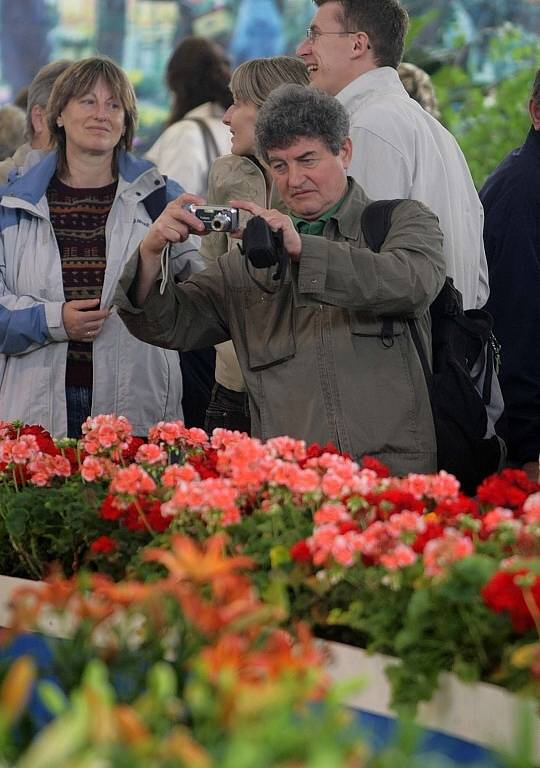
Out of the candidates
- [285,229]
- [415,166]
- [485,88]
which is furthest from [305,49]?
[485,88]

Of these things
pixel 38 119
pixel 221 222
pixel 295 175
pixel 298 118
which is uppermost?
pixel 298 118

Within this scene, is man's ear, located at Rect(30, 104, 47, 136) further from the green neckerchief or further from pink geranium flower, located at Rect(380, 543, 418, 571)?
pink geranium flower, located at Rect(380, 543, 418, 571)

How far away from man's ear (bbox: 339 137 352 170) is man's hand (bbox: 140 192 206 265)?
0.40 meters

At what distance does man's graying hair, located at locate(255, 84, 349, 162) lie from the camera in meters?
3.79

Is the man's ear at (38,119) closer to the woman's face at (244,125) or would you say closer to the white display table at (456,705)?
the woman's face at (244,125)

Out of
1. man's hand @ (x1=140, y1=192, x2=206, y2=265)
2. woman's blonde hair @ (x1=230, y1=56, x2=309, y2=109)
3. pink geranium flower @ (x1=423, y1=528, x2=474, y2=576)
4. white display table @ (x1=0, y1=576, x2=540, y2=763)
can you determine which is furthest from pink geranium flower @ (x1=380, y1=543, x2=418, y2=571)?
woman's blonde hair @ (x1=230, y1=56, x2=309, y2=109)

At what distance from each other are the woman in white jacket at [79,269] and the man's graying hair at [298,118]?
1.02m

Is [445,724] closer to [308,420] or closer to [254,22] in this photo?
[308,420]

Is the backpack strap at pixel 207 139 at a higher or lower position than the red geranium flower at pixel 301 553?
lower

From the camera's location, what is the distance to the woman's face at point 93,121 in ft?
15.9

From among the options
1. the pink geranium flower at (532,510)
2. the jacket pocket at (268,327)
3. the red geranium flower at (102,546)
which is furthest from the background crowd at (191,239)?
the pink geranium flower at (532,510)

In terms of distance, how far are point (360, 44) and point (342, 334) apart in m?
1.18

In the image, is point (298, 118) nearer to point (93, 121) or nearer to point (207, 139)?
point (93, 121)

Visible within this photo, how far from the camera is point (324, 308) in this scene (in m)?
3.81
